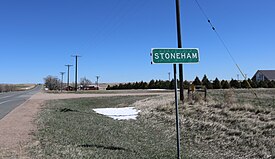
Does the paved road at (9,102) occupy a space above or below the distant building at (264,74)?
below

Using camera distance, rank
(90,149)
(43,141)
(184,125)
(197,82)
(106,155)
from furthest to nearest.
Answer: (197,82) < (184,125) < (43,141) < (90,149) < (106,155)

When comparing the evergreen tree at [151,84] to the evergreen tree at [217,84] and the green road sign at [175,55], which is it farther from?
the green road sign at [175,55]

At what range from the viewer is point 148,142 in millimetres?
9461

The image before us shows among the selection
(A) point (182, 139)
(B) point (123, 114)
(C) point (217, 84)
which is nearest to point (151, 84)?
(C) point (217, 84)

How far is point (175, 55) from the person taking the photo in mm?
6414

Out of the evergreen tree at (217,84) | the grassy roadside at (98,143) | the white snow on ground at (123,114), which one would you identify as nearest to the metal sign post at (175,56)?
the grassy roadside at (98,143)

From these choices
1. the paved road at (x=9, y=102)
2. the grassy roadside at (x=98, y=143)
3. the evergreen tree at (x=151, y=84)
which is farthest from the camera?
the evergreen tree at (x=151, y=84)

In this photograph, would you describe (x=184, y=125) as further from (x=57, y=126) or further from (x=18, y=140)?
(x=18, y=140)

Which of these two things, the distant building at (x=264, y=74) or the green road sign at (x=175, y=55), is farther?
the distant building at (x=264, y=74)

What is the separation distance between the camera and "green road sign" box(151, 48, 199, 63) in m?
6.32

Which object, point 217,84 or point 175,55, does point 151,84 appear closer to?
point 217,84

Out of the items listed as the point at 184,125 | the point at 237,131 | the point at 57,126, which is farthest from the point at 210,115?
the point at 57,126

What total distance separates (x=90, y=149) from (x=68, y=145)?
0.78m

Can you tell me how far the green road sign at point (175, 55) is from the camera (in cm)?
632
